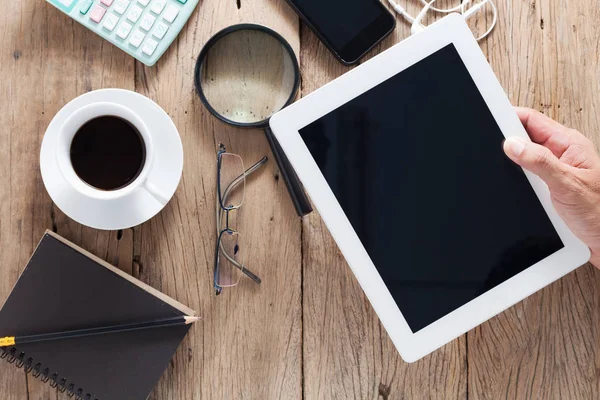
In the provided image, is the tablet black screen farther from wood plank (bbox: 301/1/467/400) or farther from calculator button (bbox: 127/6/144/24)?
calculator button (bbox: 127/6/144/24)

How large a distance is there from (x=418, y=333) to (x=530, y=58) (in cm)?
45

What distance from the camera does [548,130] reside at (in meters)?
0.78

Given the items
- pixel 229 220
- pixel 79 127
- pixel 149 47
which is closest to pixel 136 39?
pixel 149 47

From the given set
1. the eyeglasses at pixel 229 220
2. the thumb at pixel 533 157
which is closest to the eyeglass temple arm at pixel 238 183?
the eyeglasses at pixel 229 220

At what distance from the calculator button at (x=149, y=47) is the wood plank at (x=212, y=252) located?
0.09ft

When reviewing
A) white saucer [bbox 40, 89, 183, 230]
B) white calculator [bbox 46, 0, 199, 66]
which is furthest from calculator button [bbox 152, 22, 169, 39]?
white saucer [bbox 40, 89, 183, 230]

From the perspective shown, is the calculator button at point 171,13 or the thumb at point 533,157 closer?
the thumb at point 533,157

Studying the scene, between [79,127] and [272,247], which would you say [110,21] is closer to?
[79,127]

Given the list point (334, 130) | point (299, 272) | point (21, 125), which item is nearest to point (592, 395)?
point (299, 272)

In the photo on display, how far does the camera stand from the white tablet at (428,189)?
0.62 metres

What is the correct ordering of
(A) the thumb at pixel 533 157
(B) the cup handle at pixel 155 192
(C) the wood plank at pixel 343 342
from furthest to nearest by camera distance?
(C) the wood plank at pixel 343 342 → (B) the cup handle at pixel 155 192 → (A) the thumb at pixel 533 157

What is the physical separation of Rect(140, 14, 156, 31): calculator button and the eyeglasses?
0.19 m

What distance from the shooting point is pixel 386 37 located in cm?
81

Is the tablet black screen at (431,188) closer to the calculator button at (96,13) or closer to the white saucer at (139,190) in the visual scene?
the white saucer at (139,190)
